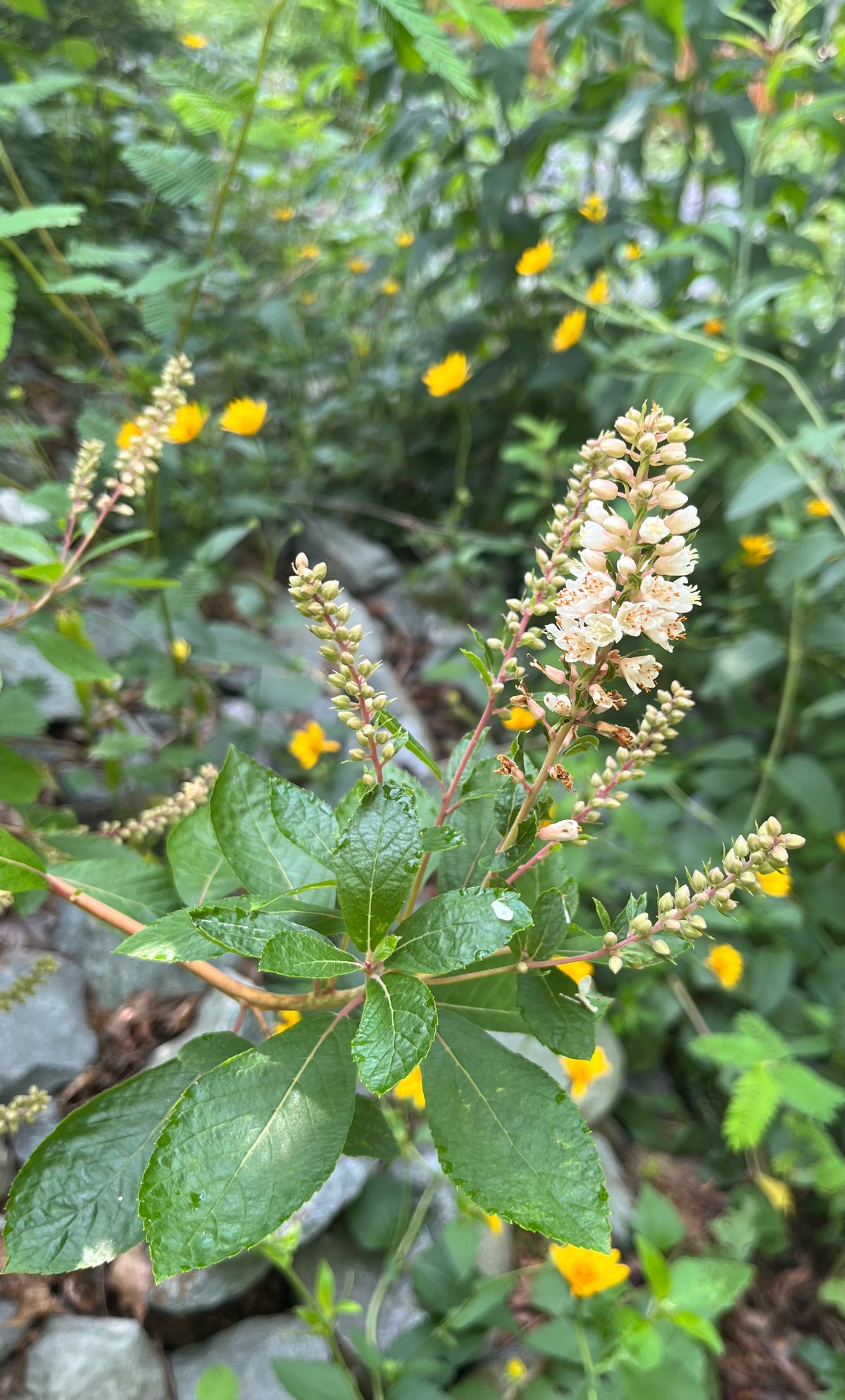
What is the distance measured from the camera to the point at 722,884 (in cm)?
46

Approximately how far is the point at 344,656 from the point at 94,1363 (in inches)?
43.5

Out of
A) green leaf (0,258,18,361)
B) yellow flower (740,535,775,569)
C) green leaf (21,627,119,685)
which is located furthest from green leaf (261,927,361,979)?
yellow flower (740,535,775,569)

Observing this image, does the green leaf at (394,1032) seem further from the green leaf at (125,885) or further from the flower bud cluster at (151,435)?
the flower bud cluster at (151,435)

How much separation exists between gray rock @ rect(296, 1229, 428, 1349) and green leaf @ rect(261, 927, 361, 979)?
3.70 feet

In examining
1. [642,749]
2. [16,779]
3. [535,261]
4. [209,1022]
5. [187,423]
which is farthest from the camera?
[535,261]

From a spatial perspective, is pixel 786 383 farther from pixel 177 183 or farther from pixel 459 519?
pixel 177 183

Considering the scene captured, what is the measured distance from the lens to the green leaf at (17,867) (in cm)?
56

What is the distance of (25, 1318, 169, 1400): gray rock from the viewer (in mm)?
948

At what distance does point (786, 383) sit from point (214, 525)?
168 cm

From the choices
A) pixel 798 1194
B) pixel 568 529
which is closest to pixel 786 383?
pixel 568 529

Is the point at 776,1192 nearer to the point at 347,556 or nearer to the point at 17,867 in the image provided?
the point at 17,867

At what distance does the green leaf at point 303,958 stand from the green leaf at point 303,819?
69 millimetres

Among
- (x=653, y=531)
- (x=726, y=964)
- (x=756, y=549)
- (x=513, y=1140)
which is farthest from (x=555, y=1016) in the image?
(x=756, y=549)

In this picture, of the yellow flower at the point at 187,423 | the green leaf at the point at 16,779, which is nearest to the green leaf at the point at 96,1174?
the green leaf at the point at 16,779
